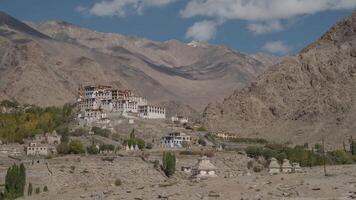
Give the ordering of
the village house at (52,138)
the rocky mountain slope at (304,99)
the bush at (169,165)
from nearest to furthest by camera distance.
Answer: the bush at (169,165) < the village house at (52,138) < the rocky mountain slope at (304,99)

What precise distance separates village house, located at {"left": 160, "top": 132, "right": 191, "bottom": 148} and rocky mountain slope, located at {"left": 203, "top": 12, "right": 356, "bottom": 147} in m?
28.4

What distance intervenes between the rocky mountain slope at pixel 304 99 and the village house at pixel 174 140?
28435 mm

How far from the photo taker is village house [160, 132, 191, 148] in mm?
98463

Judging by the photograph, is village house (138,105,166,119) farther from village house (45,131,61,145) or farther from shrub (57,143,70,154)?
shrub (57,143,70,154)

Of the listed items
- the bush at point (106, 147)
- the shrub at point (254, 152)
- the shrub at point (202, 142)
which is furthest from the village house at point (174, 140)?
the shrub at point (254, 152)

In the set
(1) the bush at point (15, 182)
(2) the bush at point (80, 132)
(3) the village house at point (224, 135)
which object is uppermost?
(3) the village house at point (224, 135)

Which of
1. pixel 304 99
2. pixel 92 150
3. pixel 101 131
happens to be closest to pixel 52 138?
pixel 101 131

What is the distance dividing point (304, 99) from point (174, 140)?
49896mm

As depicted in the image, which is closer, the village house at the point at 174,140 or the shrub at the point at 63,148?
the shrub at the point at 63,148

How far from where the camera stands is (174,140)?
9969cm

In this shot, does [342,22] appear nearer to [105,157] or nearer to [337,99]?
[337,99]

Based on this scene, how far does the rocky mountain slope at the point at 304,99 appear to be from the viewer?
12838cm

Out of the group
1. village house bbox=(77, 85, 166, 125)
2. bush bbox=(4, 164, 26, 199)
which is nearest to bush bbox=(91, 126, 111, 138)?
village house bbox=(77, 85, 166, 125)

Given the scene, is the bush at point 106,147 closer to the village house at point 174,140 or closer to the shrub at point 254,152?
the village house at point 174,140
